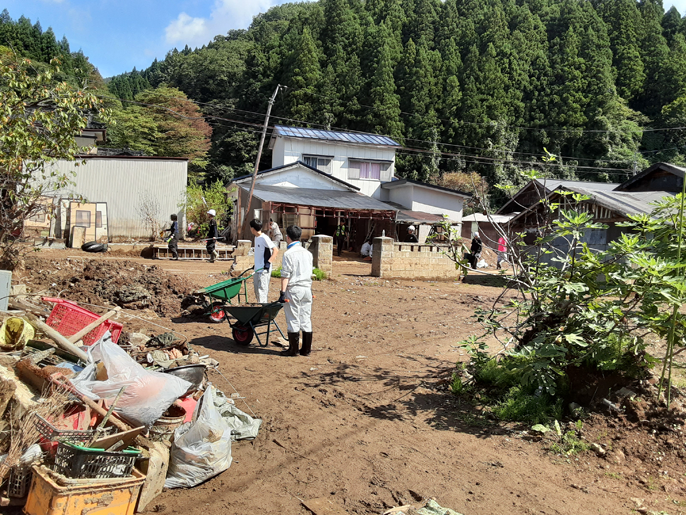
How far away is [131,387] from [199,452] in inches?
29.7

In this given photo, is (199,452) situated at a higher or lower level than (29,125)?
lower

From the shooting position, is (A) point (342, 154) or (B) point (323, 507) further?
(A) point (342, 154)

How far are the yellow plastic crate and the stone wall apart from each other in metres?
13.2

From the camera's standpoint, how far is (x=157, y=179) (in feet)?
80.0

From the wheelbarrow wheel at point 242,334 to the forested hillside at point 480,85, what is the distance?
3586 centimetres

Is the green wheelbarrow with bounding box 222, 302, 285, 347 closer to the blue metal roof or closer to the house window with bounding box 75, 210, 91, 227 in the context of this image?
the house window with bounding box 75, 210, 91, 227

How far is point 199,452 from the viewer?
12.7ft

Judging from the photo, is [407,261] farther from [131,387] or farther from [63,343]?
[131,387]

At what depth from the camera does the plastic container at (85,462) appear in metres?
3.17

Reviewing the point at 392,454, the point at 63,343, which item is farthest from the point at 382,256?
the point at 63,343

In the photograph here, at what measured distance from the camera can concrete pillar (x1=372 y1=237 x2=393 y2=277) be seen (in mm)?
16109

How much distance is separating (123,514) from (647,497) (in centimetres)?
391

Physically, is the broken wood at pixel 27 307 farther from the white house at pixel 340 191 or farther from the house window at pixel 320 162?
the house window at pixel 320 162

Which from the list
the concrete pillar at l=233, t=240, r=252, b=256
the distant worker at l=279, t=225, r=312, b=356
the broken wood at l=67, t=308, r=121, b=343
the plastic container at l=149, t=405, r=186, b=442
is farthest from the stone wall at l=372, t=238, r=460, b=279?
the plastic container at l=149, t=405, r=186, b=442
